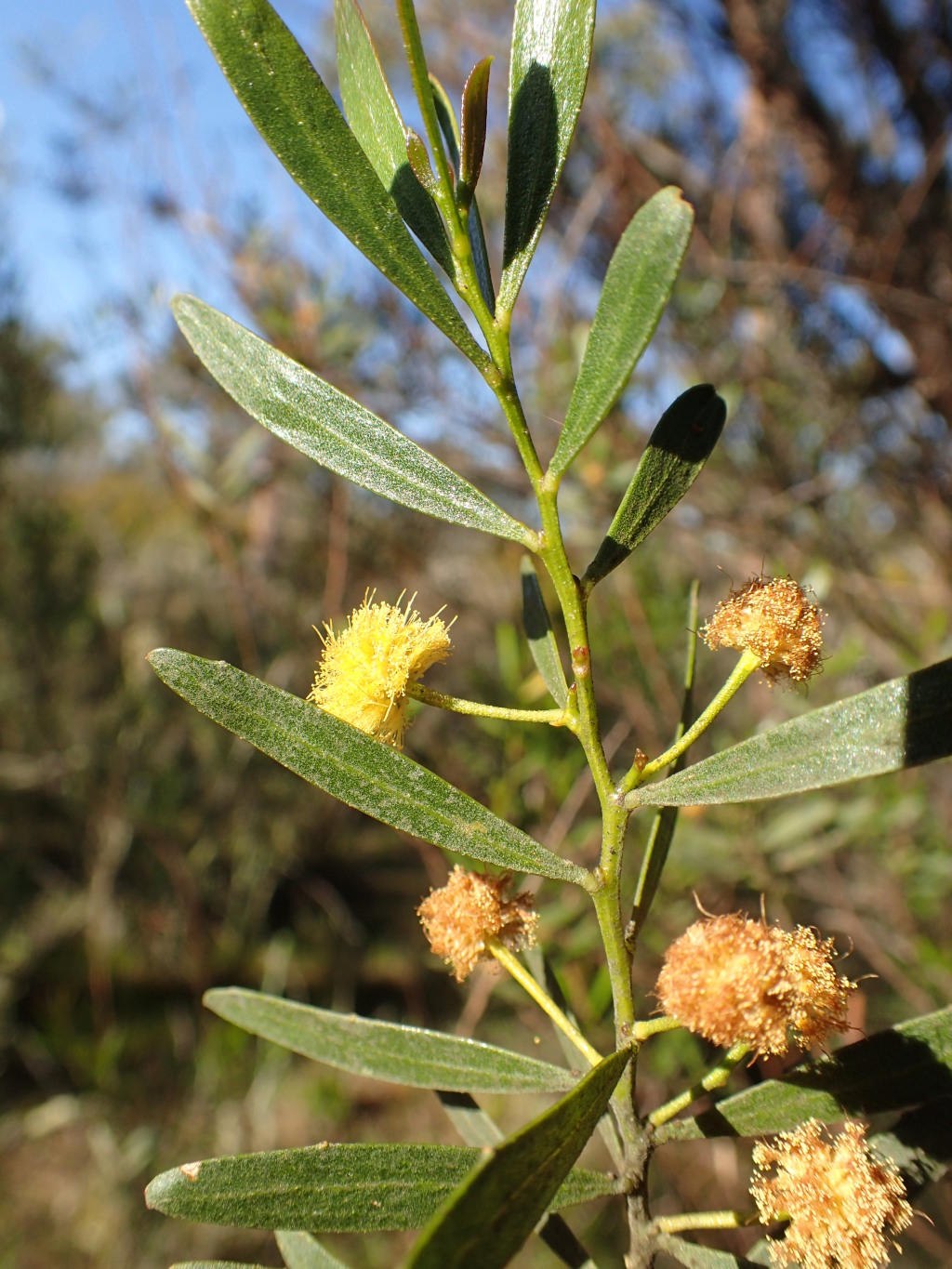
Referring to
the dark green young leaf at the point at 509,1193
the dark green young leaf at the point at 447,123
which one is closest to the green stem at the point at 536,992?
the dark green young leaf at the point at 509,1193

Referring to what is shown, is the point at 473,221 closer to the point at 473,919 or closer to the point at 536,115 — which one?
the point at 536,115

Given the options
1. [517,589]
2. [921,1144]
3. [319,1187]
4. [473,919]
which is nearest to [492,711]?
[473,919]

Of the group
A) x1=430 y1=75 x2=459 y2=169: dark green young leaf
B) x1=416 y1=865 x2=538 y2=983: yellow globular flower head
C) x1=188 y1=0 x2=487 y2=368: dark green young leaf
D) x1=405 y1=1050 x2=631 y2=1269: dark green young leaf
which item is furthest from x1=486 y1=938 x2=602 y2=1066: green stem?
x1=430 y1=75 x2=459 y2=169: dark green young leaf

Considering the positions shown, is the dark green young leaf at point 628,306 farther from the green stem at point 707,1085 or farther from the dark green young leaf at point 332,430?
the green stem at point 707,1085

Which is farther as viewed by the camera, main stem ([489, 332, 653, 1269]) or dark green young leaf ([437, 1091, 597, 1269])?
dark green young leaf ([437, 1091, 597, 1269])

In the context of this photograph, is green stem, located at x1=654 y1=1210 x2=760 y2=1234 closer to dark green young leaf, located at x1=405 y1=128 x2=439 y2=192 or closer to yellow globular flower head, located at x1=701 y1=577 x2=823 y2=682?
yellow globular flower head, located at x1=701 y1=577 x2=823 y2=682

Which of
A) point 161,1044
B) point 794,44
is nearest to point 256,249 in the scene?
point 794,44
